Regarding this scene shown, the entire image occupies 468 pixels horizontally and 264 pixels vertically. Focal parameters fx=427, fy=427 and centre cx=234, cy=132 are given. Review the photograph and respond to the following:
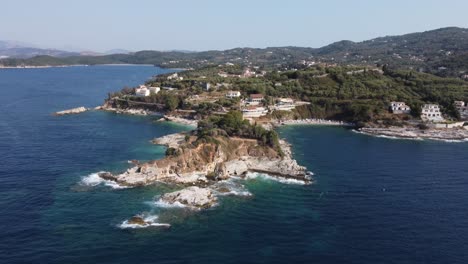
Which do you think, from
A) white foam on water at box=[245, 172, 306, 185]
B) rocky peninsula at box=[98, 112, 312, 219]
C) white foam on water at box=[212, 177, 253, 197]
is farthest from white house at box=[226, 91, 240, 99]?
white foam on water at box=[212, 177, 253, 197]

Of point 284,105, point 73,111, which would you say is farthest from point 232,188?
point 73,111

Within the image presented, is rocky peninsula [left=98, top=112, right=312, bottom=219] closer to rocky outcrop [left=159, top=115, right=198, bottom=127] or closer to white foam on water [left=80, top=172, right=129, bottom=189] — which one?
white foam on water [left=80, top=172, right=129, bottom=189]

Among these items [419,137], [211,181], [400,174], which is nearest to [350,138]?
[419,137]

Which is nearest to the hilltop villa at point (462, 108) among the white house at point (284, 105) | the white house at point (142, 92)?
the white house at point (284, 105)

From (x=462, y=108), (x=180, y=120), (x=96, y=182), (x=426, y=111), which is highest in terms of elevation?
(x=462, y=108)

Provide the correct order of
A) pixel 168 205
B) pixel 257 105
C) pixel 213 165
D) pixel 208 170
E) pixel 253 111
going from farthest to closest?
pixel 257 105
pixel 253 111
pixel 213 165
pixel 208 170
pixel 168 205

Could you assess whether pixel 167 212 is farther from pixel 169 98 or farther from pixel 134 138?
pixel 169 98

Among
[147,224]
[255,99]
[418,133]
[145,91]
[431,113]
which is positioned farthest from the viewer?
[145,91]

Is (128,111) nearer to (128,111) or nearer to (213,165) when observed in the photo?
(128,111)
